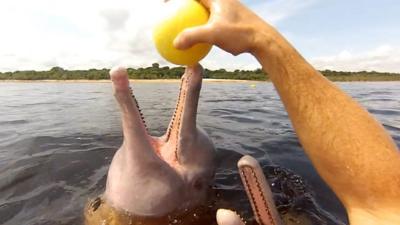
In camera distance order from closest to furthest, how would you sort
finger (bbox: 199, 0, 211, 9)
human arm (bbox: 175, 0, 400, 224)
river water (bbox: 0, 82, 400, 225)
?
human arm (bbox: 175, 0, 400, 224), finger (bbox: 199, 0, 211, 9), river water (bbox: 0, 82, 400, 225)

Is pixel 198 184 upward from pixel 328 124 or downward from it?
downward

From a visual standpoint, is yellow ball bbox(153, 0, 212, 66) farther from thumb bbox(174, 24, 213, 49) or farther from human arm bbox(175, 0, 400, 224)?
thumb bbox(174, 24, 213, 49)

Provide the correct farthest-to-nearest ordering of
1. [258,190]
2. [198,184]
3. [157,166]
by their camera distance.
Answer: [198,184], [157,166], [258,190]

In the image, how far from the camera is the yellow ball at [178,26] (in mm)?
2141

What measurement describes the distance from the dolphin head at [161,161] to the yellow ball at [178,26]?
0.52 metres

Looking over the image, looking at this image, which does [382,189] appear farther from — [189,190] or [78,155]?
[78,155]

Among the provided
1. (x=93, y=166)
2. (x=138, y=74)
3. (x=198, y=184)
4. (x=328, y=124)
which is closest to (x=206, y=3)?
(x=328, y=124)

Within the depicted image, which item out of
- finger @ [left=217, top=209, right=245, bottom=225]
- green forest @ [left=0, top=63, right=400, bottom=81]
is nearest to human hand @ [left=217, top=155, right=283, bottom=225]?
finger @ [left=217, top=209, right=245, bottom=225]

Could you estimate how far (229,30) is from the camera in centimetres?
190

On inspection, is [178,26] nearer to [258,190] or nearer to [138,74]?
[258,190]

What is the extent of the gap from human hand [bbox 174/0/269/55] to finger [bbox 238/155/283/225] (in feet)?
2.39

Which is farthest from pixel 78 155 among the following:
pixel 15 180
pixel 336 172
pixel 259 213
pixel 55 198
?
pixel 336 172

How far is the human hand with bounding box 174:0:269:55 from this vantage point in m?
1.89

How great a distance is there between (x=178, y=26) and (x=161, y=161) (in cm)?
131
